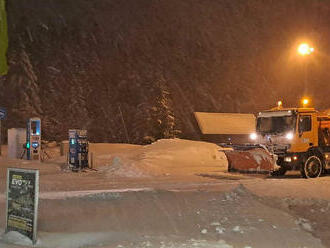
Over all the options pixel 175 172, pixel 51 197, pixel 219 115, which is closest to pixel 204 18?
pixel 219 115

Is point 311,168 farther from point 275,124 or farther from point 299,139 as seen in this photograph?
point 275,124

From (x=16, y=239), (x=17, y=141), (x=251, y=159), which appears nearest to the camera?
(x=16, y=239)

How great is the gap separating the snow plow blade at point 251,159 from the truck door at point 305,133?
4.90 ft

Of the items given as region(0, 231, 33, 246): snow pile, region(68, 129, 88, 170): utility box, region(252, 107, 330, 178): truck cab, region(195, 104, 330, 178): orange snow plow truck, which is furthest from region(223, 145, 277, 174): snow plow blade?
region(0, 231, 33, 246): snow pile

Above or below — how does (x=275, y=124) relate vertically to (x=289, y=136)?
above

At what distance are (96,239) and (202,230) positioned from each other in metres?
2.35

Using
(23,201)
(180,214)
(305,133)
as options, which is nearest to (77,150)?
(305,133)

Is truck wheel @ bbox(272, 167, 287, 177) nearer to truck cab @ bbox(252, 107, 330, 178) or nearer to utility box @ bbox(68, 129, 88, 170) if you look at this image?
truck cab @ bbox(252, 107, 330, 178)

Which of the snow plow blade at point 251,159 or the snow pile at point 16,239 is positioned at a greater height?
the snow plow blade at point 251,159

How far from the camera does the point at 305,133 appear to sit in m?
20.6

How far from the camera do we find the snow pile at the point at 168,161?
21703mm

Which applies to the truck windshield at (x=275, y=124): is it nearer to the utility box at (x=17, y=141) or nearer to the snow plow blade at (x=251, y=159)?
the snow plow blade at (x=251, y=159)

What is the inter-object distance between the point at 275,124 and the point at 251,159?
6.57 ft

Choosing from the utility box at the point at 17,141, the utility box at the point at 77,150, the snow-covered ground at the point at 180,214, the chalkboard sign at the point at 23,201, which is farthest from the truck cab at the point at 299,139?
the utility box at the point at 17,141
